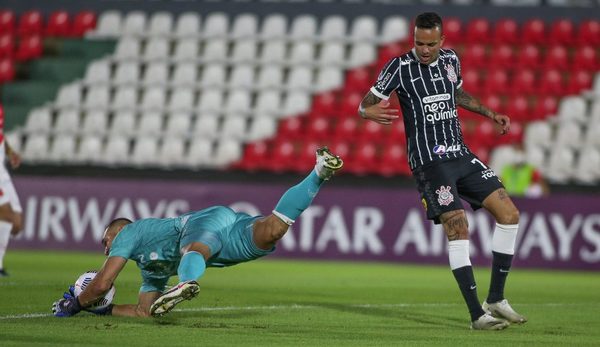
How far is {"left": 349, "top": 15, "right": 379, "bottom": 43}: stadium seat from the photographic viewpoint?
22.3 meters

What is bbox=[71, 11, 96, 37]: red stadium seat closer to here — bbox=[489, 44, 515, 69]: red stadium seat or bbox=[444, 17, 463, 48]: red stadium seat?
bbox=[444, 17, 463, 48]: red stadium seat

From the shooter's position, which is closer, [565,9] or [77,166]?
[77,166]

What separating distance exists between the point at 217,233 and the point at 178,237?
1.05ft

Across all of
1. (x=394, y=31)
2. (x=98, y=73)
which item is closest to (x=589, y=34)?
(x=394, y=31)

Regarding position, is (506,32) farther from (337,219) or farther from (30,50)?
(30,50)

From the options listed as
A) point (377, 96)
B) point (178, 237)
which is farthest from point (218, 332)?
point (377, 96)

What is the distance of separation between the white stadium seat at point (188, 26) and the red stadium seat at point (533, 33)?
6728 millimetres

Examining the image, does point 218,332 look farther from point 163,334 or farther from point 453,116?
point 453,116

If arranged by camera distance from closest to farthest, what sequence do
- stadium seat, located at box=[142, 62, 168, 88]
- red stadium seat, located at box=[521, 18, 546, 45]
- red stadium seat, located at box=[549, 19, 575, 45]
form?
red stadium seat, located at box=[549, 19, 575, 45] < red stadium seat, located at box=[521, 18, 546, 45] < stadium seat, located at box=[142, 62, 168, 88]

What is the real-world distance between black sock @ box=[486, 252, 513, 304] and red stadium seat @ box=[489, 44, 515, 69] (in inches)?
530

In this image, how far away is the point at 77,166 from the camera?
66.7 ft

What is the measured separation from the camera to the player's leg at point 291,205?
7949 mm

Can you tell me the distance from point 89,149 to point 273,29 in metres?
4.60

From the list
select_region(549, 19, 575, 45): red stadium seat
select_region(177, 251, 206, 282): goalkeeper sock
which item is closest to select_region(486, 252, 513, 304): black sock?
select_region(177, 251, 206, 282): goalkeeper sock
